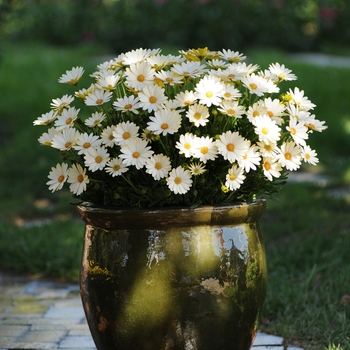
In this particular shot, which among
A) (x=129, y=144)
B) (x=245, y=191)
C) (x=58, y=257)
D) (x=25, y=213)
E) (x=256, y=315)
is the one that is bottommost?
(x=25, y=213)

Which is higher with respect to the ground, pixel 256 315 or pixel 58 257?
pixel 256 315

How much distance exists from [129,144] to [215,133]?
11.8 inches

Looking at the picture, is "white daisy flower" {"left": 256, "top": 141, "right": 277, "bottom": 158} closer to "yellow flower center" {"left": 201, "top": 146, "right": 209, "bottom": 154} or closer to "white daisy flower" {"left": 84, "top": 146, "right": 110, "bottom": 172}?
"yellow flower center" {"left": 201, "top": 146, "right": 209, "bottom": 154}

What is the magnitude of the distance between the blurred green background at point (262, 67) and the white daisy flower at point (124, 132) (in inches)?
49.5

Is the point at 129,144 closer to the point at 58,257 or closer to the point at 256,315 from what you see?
the point at 256,315

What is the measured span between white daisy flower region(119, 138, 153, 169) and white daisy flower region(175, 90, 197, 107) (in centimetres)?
19

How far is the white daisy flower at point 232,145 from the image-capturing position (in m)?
2.22

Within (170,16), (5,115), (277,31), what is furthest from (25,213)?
(277,31)

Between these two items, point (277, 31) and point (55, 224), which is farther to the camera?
point (277, 31)

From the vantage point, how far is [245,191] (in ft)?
7.82

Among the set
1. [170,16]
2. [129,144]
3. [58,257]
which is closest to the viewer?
[129,144]

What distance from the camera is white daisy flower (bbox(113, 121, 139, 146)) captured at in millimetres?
2234

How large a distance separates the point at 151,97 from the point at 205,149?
10.0 inches

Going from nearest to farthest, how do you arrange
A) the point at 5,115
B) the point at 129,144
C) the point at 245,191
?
1. the point at 129,144
2. the point at 245,191
3. the point at 5,115
